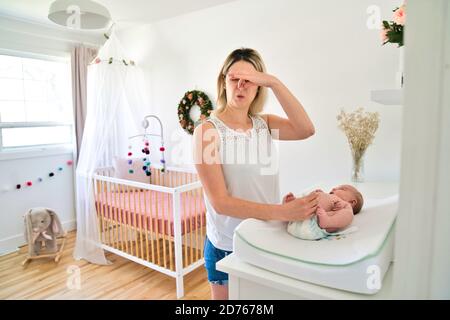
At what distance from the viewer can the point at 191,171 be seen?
305 cm

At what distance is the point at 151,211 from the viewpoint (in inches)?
100

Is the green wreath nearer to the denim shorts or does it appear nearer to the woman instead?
the woman

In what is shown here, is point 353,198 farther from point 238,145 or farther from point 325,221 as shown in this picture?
point 238,145

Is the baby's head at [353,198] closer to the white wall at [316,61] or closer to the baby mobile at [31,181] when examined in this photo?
the white wall at [316,61]

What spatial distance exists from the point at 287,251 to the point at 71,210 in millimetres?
3684

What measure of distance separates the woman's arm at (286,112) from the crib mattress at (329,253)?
1.31 ft

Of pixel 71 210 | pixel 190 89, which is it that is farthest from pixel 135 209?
pixel 71 210

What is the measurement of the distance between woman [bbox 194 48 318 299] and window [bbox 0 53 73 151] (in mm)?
3047

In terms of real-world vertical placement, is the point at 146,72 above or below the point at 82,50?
below

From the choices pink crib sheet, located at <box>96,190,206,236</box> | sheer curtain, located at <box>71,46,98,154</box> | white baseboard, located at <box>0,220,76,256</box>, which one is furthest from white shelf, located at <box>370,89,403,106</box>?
white baseboard, located at <box>0,220,76,256</box>

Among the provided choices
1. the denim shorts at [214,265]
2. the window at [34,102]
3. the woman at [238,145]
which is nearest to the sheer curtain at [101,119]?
the window at [34,102]

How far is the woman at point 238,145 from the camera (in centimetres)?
88

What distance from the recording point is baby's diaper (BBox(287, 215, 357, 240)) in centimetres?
72
